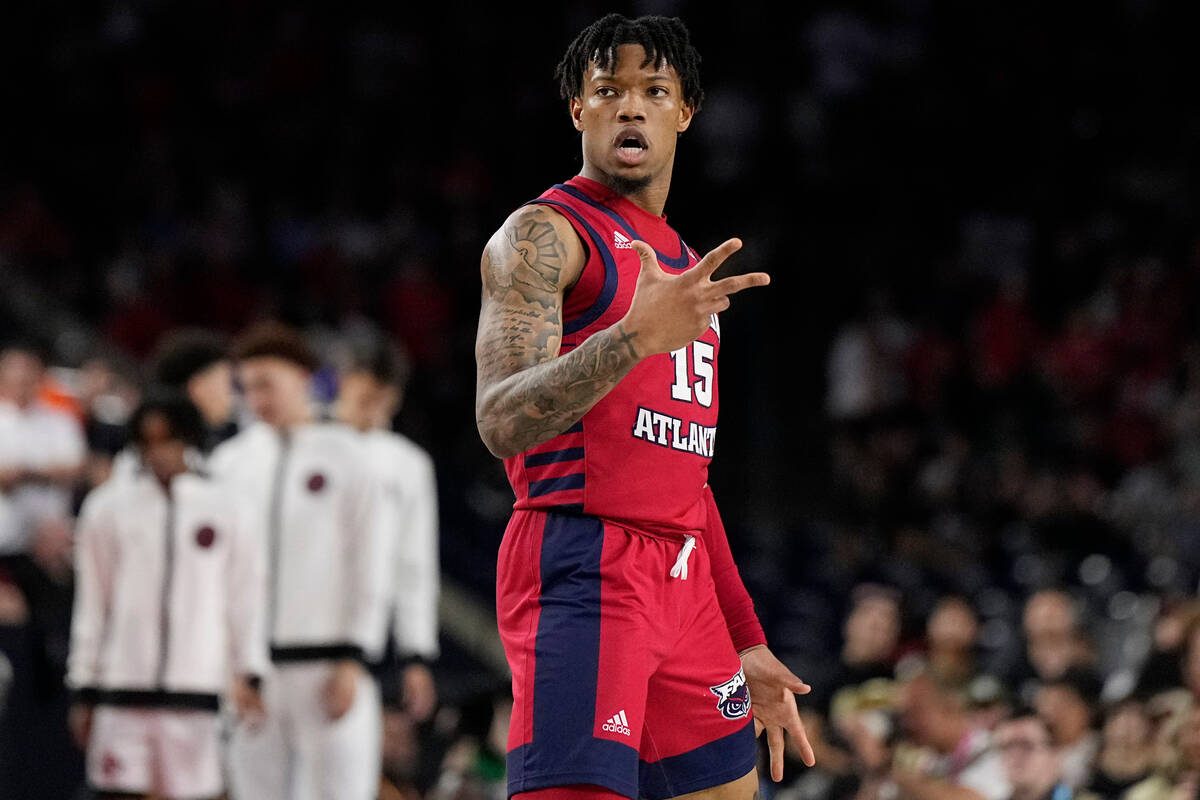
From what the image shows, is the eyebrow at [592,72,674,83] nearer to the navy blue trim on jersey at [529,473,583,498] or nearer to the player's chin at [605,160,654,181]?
the player's chin at [605,160,654,181]

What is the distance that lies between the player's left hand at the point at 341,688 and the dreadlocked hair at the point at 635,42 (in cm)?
369

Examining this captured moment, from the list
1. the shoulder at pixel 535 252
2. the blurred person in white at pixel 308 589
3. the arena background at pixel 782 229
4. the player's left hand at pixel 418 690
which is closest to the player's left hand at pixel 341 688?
the blurred person in white at pixel 308 589

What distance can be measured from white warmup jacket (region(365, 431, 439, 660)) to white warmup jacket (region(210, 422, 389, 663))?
1.80 feet

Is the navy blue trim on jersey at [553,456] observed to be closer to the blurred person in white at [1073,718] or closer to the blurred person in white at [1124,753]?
the blurred person in white at [1124,753]

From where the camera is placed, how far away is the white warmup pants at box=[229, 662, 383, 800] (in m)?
7.20

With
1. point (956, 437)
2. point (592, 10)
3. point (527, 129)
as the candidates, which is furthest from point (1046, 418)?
point (592, 10)

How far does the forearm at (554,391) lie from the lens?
3420 mm

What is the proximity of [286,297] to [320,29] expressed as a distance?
457 cm

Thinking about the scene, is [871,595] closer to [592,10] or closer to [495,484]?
[495,484]

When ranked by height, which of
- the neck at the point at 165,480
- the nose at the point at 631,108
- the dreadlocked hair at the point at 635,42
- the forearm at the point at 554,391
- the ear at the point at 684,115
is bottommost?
the forearm at the point at 554,391

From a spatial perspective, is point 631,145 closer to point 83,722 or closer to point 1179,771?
point 1179,771

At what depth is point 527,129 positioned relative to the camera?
16.9 meters

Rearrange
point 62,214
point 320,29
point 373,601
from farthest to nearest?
point 320,29, point 62,214, point 373,601

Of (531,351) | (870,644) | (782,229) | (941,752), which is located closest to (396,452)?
(870,644)
